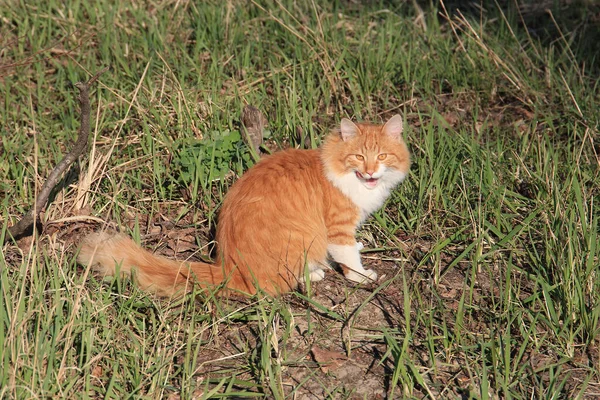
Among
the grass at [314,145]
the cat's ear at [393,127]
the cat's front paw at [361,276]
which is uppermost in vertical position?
the cat's ear at [393,127]

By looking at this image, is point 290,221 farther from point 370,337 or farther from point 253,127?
point 253,127

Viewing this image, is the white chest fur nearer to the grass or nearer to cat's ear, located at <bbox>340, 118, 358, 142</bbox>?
cat's ear, located at <bbox>340, 118, 358, 142</bbox>

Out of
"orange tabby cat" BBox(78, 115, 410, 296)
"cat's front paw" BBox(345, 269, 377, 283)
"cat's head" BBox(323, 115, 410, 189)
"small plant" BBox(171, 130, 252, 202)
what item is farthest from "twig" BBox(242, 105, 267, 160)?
"cat's front paw" BBox(345, 269, 377, 283)

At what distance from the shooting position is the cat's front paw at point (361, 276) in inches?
161

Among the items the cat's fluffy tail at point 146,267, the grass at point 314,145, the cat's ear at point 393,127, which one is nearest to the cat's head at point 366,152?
the cat's ear at point 393,127

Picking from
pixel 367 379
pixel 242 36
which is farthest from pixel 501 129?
pixel 367 379

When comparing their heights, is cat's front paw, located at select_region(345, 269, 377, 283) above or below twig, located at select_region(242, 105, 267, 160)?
below

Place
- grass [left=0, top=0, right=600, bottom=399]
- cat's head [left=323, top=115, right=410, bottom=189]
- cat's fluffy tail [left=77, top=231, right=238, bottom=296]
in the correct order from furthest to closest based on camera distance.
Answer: cat's head [left=323, top=115, right=410, bottom=189] → cat's fluffy tail [left=77, top=231, right=238, bottom=296] → grass [left=0, top=0, right=600, bottom=399]

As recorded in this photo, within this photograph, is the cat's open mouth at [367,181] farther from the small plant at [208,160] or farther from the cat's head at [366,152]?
the small plant at [208,160]

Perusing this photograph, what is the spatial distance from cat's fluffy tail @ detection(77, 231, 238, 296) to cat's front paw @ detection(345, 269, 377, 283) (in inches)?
28.8

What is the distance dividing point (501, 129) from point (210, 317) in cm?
288

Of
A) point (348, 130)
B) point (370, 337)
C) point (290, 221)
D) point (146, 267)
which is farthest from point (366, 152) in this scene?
point (146, 267)

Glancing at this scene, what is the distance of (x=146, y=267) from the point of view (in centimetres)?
372

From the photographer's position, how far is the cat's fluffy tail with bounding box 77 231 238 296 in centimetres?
367
